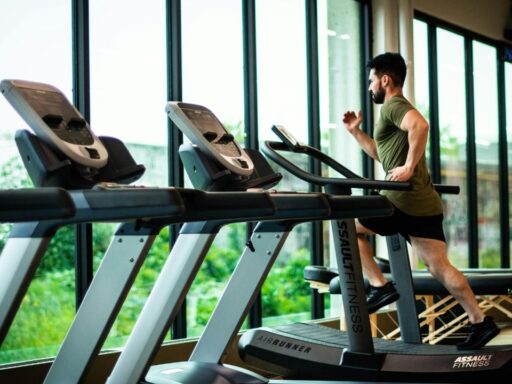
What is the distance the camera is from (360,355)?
3.98 metres

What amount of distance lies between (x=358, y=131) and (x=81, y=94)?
1450 mm

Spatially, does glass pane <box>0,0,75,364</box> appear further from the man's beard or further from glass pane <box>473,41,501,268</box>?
glass pane <box>473,41,501,268</box>

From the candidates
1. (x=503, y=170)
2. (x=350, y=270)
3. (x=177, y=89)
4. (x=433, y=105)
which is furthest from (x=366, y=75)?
(x=350, y=270)

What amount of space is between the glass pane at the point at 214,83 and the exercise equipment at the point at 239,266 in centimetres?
171

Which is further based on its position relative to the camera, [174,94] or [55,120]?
[174,94]

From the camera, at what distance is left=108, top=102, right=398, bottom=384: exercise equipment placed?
3.03 m

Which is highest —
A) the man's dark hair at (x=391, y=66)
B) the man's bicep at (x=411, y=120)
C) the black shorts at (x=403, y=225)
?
the man's dark hair at (x=391, y=66)

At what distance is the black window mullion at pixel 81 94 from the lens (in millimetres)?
4582

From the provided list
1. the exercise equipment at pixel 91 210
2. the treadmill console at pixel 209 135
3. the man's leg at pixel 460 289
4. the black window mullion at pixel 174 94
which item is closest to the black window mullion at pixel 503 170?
the black window mullion at pixel 174 94

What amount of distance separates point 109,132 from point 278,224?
1.49 meters

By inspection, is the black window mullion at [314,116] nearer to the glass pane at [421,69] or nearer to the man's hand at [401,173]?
the glass pane at [421,69]

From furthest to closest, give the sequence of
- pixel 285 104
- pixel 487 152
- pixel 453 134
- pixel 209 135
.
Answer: pixel 487 152 < pixel 453 134 < pixel 285 104 < pixel 209 135

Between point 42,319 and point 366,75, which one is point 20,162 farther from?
point 366,75

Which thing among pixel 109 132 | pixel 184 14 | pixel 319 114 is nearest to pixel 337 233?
pixel 109 132
